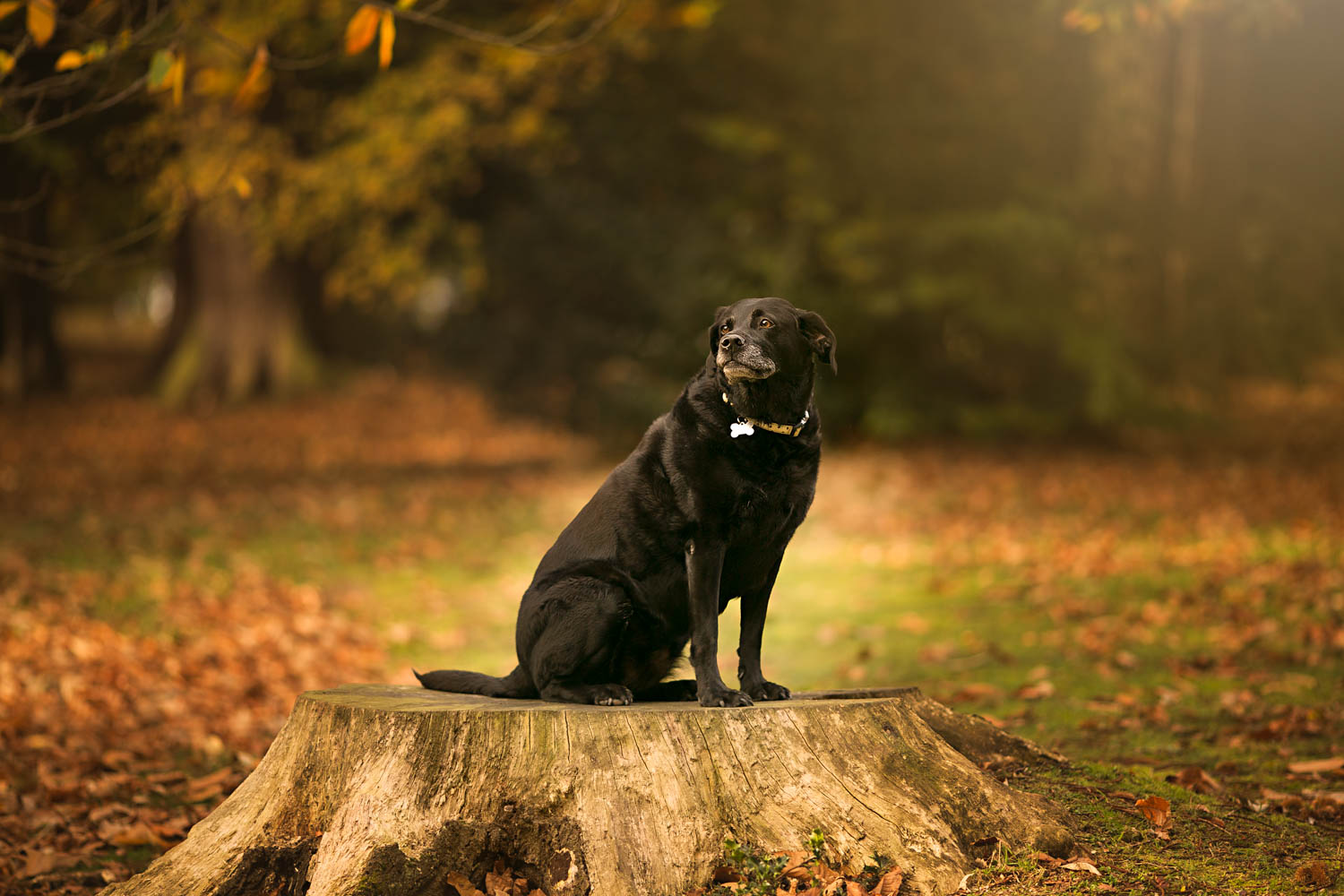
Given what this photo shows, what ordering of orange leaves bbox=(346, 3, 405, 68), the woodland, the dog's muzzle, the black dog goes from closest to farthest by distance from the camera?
1. the dog's muzzle
2. the black dog
3. orange leaves bbox=(346, 3, 405, 68)
4. the woodland

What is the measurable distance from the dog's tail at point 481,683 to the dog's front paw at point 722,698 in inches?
26.0

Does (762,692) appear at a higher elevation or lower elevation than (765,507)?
lower

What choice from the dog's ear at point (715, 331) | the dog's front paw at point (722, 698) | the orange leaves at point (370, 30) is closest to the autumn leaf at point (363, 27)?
the orange leaves at point (370, 30)

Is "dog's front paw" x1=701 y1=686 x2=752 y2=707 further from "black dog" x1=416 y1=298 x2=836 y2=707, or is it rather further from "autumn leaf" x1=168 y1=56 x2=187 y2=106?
"autumn leaf" x1=168 y1=56 x2=187 y2=106

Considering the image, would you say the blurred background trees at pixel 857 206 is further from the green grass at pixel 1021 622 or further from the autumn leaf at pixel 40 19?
the autumn leaf at pixel 40 19

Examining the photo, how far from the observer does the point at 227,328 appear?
80.5 feet

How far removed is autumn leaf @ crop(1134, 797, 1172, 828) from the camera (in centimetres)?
435

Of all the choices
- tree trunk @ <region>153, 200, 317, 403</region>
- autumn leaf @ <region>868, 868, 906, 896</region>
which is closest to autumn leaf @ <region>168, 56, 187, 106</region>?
autumn leaf @ <region>868, 868, 906, 896</region>

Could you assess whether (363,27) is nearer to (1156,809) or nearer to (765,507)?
(765,507)

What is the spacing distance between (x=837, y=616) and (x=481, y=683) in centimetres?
577

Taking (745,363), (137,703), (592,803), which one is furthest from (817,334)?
(137,703)

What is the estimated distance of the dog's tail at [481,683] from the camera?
14.9 ft

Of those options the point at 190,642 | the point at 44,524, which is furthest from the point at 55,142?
the point at 190,642

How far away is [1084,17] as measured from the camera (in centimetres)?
839
